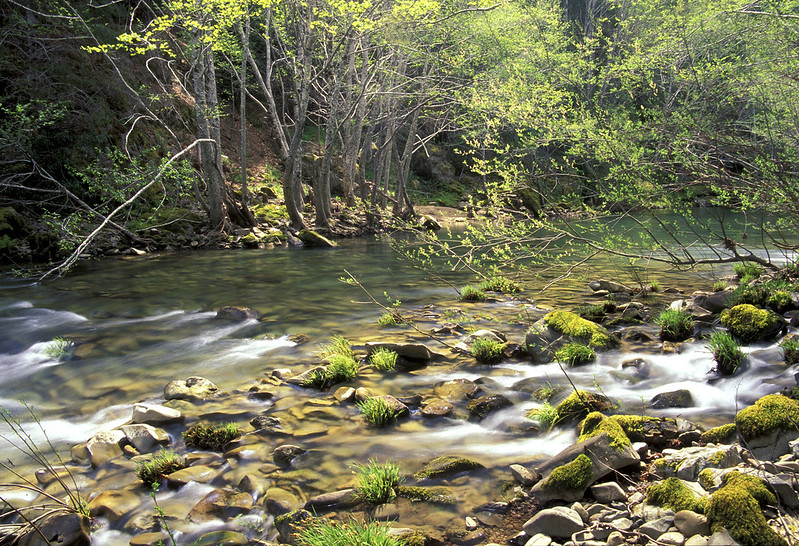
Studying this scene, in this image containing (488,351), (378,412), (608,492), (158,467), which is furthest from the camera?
(488,351)

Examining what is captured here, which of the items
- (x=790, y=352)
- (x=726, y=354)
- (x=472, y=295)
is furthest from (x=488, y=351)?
(x=472, y=295)

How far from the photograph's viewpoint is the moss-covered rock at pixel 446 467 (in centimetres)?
416

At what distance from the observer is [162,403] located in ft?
18.7

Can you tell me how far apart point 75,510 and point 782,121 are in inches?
379

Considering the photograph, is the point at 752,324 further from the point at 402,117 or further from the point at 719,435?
the point at 402,117

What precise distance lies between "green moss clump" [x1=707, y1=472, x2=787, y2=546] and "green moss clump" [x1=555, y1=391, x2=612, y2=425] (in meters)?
1.68

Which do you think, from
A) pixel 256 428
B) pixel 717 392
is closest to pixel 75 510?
pixel 256 428

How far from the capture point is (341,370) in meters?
6.11

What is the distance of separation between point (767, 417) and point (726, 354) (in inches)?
80.1

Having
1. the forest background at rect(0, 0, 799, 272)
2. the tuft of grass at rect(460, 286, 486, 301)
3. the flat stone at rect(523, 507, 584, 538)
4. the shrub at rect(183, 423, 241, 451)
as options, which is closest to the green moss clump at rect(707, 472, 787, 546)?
the flat stone at rect(523, 507, 584, 538)

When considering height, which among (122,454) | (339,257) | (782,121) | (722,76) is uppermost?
(722,76)

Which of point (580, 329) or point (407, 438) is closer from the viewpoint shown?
point (407, 438)

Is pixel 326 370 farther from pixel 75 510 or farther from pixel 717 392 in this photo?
pixel 717 392

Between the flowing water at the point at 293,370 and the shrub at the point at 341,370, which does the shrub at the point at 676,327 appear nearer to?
the flowing water at the point at 293,370
